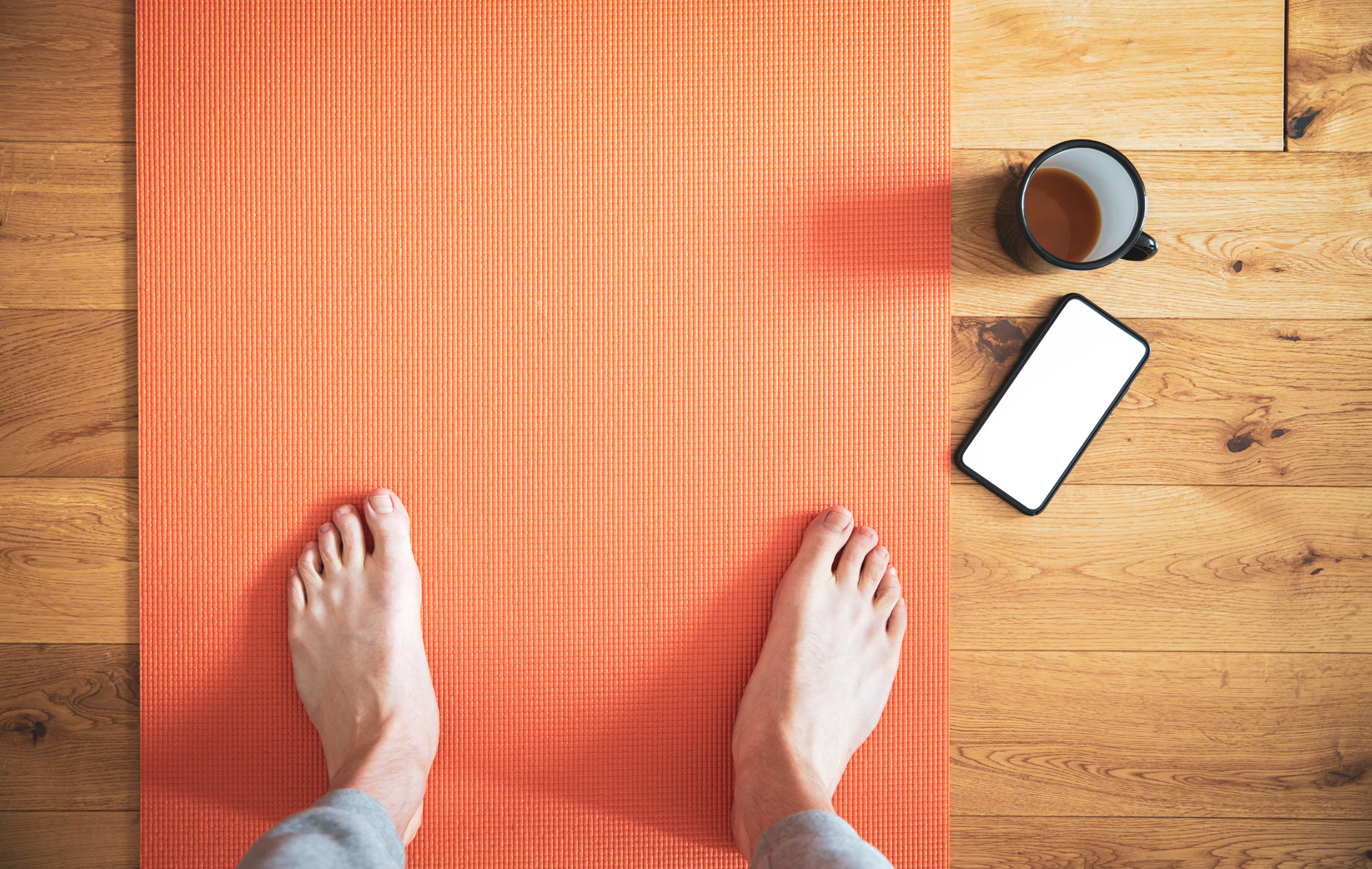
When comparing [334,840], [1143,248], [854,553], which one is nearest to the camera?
[334,840]

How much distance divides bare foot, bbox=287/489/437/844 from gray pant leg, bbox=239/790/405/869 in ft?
0.37

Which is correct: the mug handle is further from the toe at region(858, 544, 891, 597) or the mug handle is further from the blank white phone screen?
the toe at region(858, 544, 891, 597)

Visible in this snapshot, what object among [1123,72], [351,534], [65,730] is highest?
[1123,72]

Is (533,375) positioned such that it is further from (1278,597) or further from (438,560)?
(1278,597)

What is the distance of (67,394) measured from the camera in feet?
2.69

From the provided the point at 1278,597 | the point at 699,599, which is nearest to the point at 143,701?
the point at 699,599

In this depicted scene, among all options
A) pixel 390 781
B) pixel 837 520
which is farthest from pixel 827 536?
pixel 390 781

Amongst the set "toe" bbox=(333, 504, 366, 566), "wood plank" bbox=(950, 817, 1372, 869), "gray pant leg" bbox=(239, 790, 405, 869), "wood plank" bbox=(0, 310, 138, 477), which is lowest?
"wood plank" bbox=(950, 817, 1372, 869)

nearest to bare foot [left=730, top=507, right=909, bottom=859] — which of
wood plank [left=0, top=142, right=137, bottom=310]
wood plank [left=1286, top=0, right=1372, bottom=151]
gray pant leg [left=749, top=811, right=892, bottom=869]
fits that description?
gray pant leg [left=749, top=811, right=892, bottom=869]

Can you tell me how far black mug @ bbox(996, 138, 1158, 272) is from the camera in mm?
709

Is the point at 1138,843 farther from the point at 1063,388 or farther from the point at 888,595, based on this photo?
the point at 1063,388

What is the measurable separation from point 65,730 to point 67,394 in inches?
14.8

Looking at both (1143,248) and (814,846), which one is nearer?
(814,846)

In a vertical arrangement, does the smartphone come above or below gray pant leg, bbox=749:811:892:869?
above
